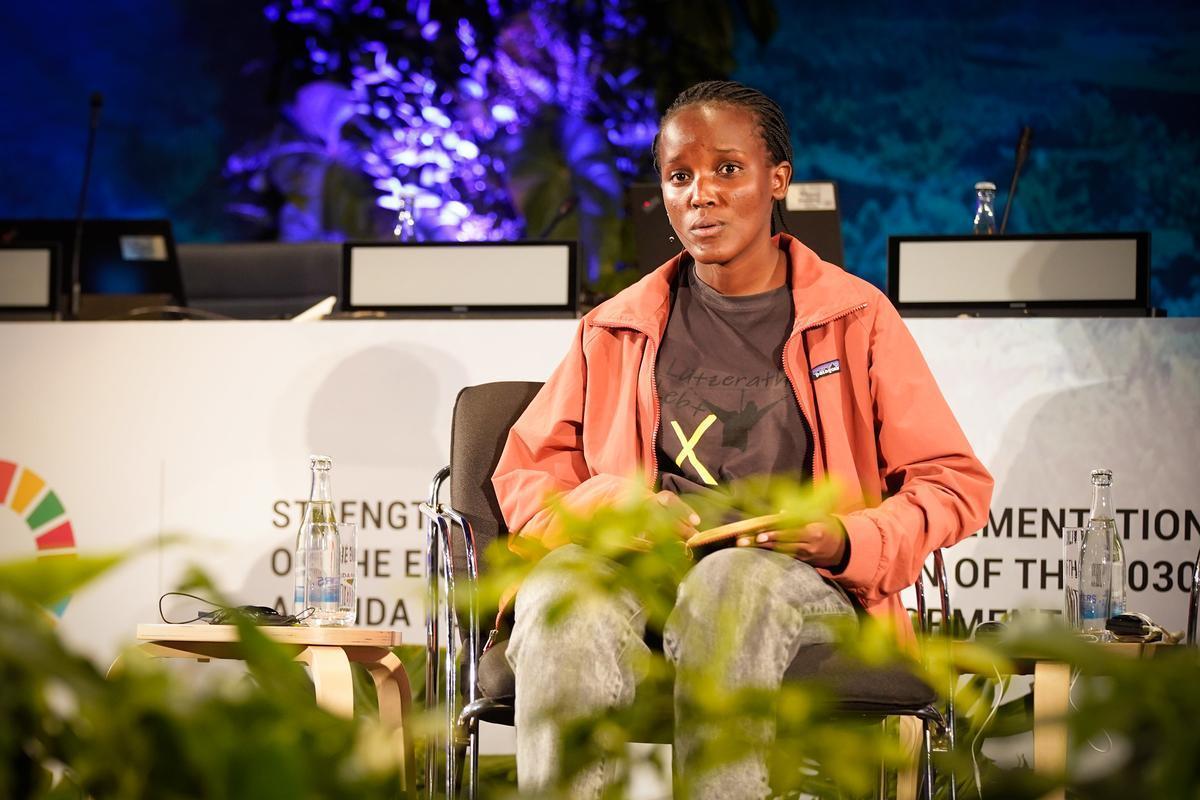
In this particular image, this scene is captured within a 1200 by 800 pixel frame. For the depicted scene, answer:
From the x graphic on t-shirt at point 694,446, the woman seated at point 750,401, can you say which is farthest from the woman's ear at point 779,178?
the x graphic on t-shirt at point 694,446

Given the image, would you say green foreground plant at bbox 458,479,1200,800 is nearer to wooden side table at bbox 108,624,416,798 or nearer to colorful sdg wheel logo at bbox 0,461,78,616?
wooden side table at bbox 108,624,416,798

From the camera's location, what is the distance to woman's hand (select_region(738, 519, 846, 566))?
5.18 feet

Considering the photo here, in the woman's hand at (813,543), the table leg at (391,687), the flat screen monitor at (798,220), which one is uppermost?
the flat screen monitor at (798,220)

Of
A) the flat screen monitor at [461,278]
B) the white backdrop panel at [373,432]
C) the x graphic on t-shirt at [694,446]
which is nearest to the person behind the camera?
the x graphic on t-shirt at [694,446]

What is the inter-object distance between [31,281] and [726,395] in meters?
2.11

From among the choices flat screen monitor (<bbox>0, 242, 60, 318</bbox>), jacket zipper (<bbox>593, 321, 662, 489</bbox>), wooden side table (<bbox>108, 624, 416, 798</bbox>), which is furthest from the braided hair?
flat screen monitor (<bbox>0, 242, 60, 318</bbox>)

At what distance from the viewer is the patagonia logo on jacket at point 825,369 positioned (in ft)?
6.34

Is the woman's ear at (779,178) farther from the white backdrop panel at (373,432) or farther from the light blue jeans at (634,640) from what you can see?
the white backdrop panel at (373,432)

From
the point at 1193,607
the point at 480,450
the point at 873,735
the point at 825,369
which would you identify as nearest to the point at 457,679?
the point at 480,450

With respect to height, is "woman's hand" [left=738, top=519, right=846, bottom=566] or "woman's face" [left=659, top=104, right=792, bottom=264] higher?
"woman's face" [left=659, top=104, right=792, bottom=264]

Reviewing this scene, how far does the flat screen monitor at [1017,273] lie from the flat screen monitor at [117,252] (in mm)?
1907

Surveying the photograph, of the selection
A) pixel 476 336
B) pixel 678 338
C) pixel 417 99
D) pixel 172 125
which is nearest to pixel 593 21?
pixel 417 99

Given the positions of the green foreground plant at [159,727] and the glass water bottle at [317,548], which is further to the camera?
the glass water bottle at [317,548]

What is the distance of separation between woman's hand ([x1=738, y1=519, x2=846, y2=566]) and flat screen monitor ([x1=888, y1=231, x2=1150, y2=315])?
1.42 meters
